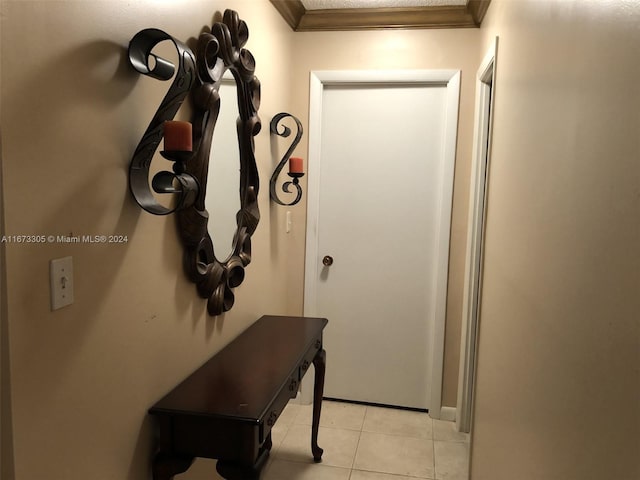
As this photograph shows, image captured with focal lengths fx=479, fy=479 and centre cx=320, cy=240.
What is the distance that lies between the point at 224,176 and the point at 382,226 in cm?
131

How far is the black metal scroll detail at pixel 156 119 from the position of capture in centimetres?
122

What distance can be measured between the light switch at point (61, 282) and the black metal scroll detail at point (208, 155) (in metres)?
0.48

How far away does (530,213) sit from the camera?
4.60ft

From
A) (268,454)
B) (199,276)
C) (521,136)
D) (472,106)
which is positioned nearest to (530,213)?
(521,136)

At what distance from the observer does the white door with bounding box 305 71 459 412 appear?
2.84m

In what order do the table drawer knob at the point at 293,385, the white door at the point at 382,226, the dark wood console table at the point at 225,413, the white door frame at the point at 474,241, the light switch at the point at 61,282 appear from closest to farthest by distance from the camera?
the light switch at the point at 61,282, the dark wood console table at the point at 225,413, the table drawer knob at the point at 293,385, the white door frame at the point at 474,241, the white door at the point at 382,226

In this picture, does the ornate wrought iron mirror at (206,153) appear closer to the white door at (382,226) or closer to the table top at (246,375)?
the table top at (246,375)

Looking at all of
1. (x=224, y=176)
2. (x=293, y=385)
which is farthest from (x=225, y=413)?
(x=224, y=176)

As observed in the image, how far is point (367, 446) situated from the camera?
104 inches

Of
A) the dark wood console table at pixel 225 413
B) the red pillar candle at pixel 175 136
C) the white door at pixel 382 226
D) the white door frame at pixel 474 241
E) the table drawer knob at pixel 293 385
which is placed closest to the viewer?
the red pillar candle at pixel 175 136

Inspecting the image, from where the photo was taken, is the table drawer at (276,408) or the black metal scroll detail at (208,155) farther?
the black metal scroll detail at (208,155)

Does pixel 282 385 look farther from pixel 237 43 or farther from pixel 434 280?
pixel 434 280

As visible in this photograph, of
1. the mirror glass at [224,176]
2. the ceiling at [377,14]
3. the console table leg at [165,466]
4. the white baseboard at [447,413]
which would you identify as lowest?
the white baseboard at [447,413]

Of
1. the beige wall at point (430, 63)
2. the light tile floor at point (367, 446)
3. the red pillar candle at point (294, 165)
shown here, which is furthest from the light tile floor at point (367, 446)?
the red pillar candle at point (294, 165)
